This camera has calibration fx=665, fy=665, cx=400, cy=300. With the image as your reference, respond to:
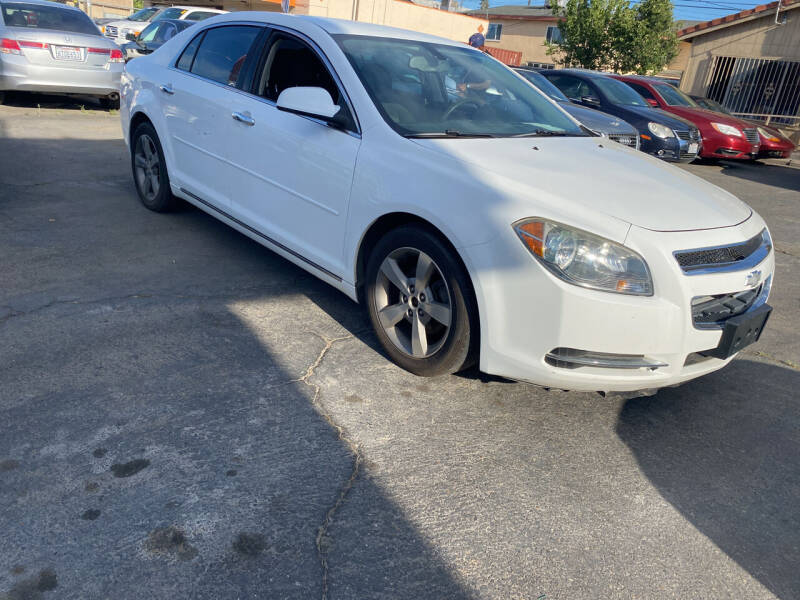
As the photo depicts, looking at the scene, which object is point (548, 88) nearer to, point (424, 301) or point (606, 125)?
point (606, 125)

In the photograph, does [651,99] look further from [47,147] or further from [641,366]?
[641,366]

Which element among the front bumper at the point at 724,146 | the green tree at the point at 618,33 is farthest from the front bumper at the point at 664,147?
the green tree at the point at 618,33

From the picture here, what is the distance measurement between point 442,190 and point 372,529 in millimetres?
1482

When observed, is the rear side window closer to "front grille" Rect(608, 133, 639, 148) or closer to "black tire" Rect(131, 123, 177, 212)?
"black tire" Rect(131, 123, 177, 212)

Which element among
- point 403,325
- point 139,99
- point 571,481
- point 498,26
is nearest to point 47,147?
point 139,99

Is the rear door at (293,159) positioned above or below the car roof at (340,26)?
below

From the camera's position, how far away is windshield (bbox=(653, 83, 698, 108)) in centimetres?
1293

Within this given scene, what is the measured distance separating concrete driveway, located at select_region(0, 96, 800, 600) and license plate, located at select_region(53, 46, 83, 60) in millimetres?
6558

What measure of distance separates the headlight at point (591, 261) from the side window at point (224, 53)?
8.51ft

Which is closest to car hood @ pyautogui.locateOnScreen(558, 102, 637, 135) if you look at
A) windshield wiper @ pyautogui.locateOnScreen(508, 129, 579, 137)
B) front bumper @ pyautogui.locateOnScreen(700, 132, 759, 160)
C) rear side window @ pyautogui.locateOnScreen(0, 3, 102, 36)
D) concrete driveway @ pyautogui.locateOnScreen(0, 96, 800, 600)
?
front bumper @ pyautogui.locateOnScreen(700, 132, 759, 160)

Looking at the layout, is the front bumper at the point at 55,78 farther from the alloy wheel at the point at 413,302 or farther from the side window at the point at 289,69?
the alloy wheel at the point at 413,302

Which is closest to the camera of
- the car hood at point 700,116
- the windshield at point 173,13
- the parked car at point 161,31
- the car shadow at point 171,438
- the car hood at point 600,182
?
the car shadow at point 171,438

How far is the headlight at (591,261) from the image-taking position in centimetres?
266

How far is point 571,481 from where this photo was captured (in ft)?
8.86
